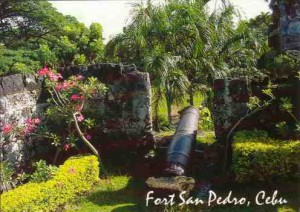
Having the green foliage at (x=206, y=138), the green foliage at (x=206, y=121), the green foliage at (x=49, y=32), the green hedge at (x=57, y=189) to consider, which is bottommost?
the green hedge at (x=57, y=189)

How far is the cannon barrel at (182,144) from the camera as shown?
311 inches

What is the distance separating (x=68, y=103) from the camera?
9406 millimetres

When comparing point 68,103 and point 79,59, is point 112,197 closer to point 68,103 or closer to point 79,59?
point 68,103

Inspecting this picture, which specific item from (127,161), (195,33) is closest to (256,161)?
(127,161)

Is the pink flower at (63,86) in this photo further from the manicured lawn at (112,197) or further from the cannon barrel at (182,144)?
the cannon barrel at (182,144)

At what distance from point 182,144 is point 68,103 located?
2.87 m

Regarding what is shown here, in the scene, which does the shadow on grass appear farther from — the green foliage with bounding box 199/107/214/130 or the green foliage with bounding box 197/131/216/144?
the green foliage with bounding box 199/107/214/130

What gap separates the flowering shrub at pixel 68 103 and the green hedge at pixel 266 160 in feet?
11.2

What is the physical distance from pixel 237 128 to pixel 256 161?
1.66 metres

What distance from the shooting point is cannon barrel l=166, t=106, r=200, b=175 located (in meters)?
7.89

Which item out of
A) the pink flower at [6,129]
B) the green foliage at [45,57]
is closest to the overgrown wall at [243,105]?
the pink flower at [6,129]

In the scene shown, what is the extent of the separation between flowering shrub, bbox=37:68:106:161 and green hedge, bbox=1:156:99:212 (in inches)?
27.7

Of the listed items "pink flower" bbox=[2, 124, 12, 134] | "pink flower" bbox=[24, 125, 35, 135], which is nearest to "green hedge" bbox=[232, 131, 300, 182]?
"pink flower" bbox=[24, 125, 35, 135]

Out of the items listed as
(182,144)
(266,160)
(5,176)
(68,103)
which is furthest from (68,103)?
(266,160)
